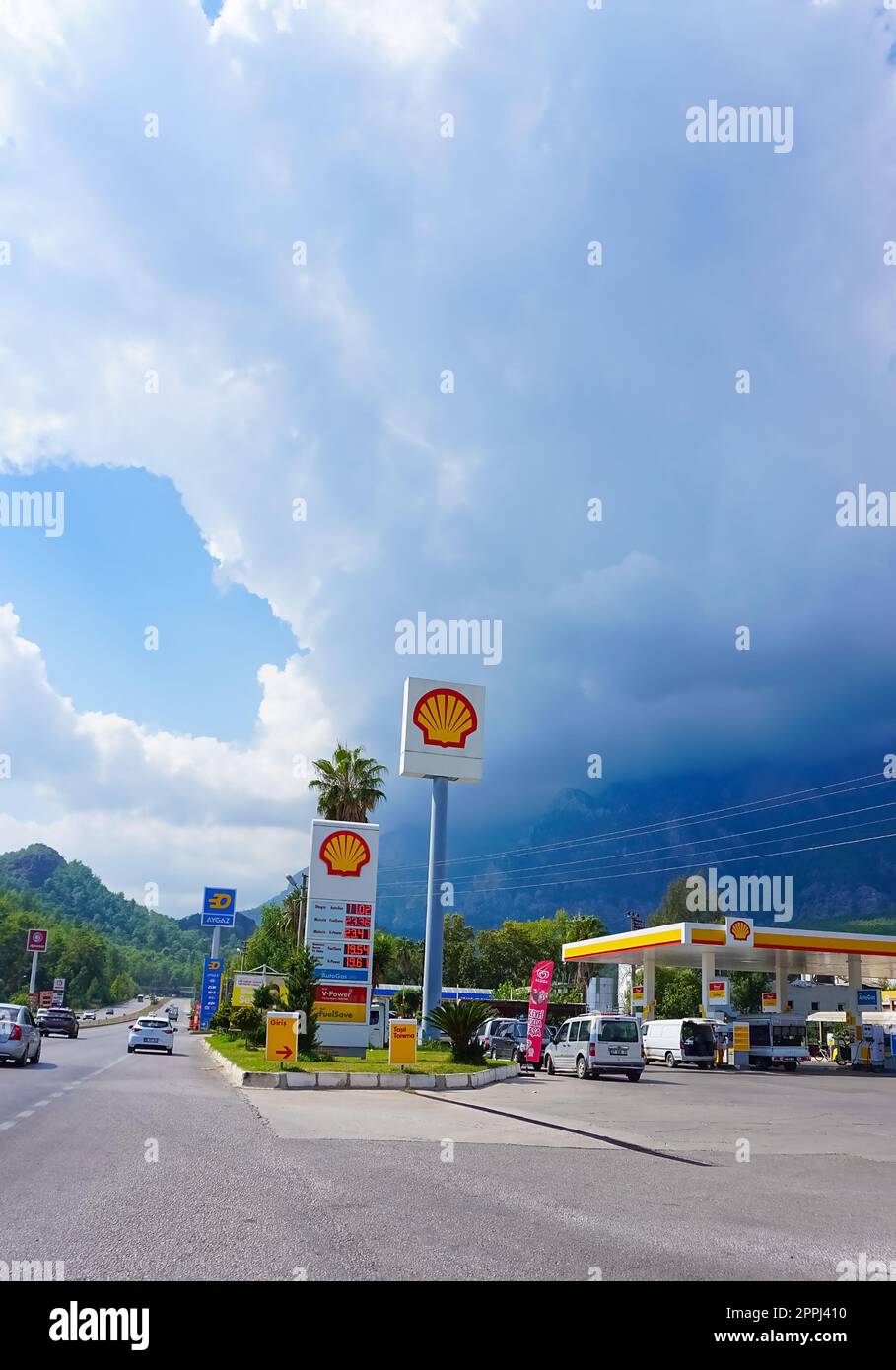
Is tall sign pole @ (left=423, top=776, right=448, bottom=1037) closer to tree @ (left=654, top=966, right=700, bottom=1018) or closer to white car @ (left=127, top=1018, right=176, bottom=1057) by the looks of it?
→ white car @ (left=127, top=1018, right=176, bottom=1057)

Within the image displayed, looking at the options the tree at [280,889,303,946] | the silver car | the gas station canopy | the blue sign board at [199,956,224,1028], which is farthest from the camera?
the blue sign board at [199,956,224,1028]

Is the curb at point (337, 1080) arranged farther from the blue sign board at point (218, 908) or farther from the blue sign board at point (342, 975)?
the blue sign board at point (218, 908)

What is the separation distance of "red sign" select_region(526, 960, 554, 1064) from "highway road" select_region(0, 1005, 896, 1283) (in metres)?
13.0

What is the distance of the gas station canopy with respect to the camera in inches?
1911

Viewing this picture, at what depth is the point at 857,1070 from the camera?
4653cm

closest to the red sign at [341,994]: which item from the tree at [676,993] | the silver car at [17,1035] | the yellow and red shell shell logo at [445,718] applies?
the silver car at [17,1035]

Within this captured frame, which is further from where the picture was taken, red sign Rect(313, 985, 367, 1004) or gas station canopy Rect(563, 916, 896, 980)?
gas station canopy Rect(563, 916, 896, 980)

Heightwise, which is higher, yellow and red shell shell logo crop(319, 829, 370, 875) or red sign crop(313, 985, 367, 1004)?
yellow and red shell shell logo crop(319, 829, 370, 875)

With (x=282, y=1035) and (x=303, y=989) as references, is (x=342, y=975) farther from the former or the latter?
(x=282, y=1035)

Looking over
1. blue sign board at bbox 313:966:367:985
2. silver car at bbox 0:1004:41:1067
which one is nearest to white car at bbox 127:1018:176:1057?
blue sign board at bbox 313:966:367:985

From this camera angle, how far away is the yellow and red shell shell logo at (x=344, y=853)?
3609cm

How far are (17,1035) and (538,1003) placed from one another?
1497 cm
